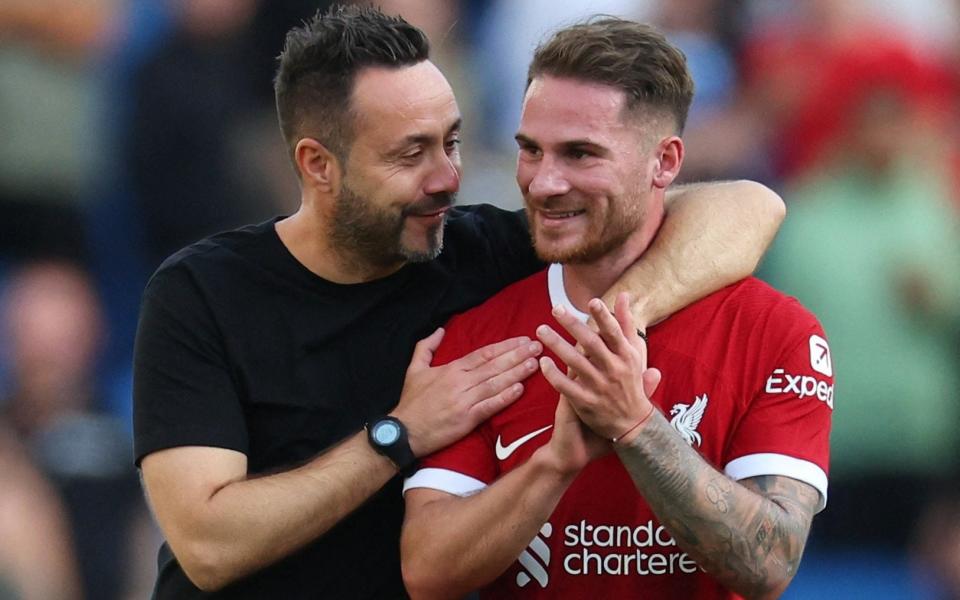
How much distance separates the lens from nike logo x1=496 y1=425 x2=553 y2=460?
321 cm

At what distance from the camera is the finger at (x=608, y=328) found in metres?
2.75

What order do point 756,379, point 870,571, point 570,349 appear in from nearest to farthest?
1. point 570,349
2. point 756,379
3. point 870,571

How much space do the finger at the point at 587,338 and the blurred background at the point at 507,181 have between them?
321 cm

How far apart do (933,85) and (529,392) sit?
3502 mm

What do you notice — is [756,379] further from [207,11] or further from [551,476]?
[207,11]

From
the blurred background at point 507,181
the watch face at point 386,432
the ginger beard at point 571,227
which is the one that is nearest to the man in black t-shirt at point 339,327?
the watch face at point 386,432

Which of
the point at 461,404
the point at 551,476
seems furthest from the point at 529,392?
the point at 551,476

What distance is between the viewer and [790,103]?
6121mm

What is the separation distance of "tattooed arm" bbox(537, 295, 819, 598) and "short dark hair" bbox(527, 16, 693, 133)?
61cm

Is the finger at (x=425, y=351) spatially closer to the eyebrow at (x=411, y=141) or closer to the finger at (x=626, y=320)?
the eyebrow at (x=411, y=141)

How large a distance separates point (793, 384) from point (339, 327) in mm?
1035

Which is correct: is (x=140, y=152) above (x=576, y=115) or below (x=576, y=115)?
below

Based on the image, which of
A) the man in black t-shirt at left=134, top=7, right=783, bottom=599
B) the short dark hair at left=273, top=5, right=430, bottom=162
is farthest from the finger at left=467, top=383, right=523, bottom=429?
the short dark hair at left=273, top=5, right=430, bottom=162

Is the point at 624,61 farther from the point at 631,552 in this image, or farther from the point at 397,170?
the point at 631,552
